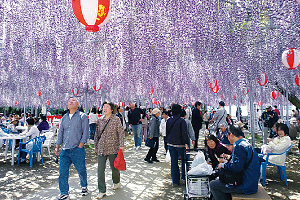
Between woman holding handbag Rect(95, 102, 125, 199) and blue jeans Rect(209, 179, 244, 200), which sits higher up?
woman holding handbag Rect(95, 102, 125, 199)

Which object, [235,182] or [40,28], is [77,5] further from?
[40,28]

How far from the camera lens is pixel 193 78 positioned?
11.5 meters

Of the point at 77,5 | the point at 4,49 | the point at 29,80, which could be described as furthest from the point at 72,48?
the point at 77,5

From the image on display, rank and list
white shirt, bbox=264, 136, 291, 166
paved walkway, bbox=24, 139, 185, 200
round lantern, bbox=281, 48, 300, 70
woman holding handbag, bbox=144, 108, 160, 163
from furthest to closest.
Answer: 1. woman holding handbag, bbox=144, 108, 160, 163
2. round lantern, bbox=281, 48, 300, 70
3. white shirt, bbox=264, 136, 291, 166
4. paved walkway, bbox=24, 139, 185, 200

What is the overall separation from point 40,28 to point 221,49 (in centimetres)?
450

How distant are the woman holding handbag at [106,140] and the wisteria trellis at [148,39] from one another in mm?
2765

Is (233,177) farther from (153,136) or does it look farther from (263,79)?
(263,79)

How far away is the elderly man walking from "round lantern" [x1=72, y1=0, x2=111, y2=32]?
1.10 m

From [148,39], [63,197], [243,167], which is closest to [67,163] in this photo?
[63,197]

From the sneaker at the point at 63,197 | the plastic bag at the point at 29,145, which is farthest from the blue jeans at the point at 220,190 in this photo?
the plastic bag at the point at 29,145

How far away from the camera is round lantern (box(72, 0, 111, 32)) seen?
2907mm

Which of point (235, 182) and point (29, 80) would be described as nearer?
point (235, 182)

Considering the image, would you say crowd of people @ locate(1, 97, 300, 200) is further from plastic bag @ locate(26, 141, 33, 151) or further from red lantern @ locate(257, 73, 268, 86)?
red lantern @ locate(257, 73, 268, 86)

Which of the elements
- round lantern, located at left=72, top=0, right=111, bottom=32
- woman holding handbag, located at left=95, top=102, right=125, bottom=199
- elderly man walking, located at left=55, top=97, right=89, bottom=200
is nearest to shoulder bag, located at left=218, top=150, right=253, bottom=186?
woman holding handbag, located at left=95, top=102, right=125, bottom=199
